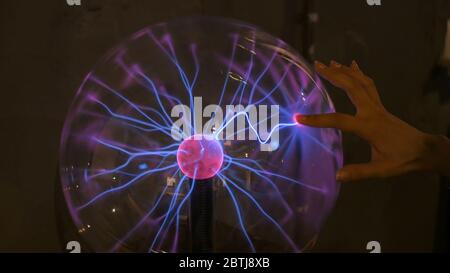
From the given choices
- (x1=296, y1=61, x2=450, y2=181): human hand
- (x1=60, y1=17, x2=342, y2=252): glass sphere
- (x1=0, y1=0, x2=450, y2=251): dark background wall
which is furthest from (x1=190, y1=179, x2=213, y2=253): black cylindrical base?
(x1=0, y1=0, x2=450, y2=251): dark background wall

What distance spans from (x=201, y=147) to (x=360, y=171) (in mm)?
278

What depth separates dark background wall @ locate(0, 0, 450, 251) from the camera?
116cm

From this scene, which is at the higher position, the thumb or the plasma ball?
the plasma ball

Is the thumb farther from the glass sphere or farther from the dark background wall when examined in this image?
the dark background wall

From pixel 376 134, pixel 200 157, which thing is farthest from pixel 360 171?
pixel 200 157

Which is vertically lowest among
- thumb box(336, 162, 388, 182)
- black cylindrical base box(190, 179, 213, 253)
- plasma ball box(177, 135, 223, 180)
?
black cylindrical base box(190, 179, 213, 253)

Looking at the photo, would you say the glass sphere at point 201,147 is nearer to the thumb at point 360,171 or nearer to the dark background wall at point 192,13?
the thumb at point 360,171

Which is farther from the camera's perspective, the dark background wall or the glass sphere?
the dark background wall

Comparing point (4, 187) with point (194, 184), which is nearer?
point (194, 184)

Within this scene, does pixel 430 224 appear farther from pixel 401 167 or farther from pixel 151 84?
pixel 151 84

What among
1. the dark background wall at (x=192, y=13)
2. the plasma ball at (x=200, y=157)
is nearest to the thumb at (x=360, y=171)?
the plasma ball at (x=200, y=157)
